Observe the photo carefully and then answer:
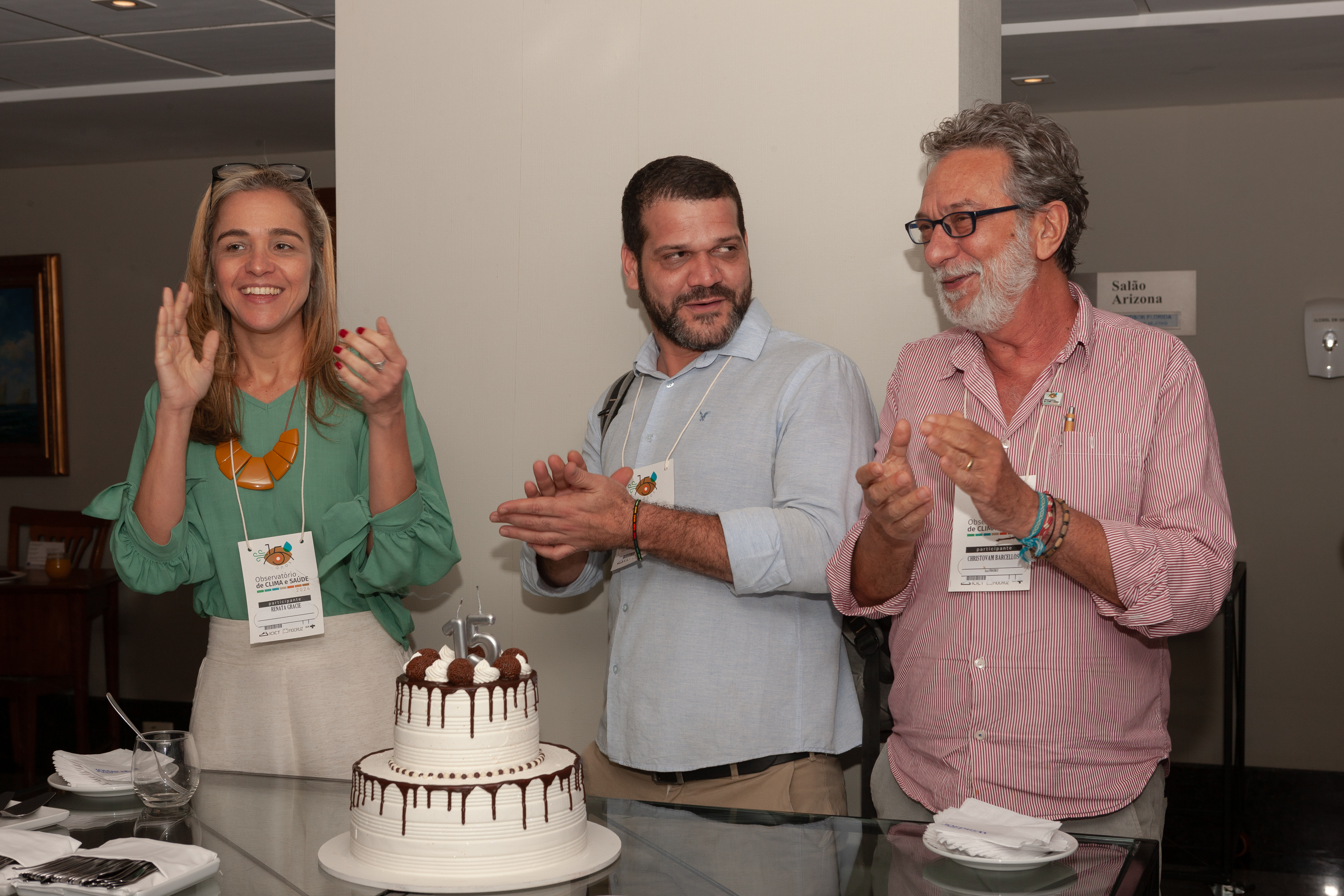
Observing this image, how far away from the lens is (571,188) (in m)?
2.97

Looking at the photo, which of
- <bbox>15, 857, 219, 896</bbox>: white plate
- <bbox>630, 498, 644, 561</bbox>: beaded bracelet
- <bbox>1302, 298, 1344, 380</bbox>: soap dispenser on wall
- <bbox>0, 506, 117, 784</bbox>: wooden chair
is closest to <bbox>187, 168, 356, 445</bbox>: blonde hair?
<bbox>630, 498, 644, 561</bbox>: beaded bracelet

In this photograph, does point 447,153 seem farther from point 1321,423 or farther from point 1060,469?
point 1321,423

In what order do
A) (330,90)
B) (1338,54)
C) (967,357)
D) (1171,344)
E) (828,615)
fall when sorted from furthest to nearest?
(330,90) < (1338,54) < (828,615) < (967,357) < (1171,344)

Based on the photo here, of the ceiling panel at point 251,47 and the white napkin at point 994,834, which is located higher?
the ceiling panel at point 251,47

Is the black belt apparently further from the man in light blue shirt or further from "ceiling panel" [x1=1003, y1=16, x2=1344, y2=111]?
"ceiling panel" [x1=1003, y1=16, x2=1344, y2=111]

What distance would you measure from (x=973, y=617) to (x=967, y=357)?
0.50m

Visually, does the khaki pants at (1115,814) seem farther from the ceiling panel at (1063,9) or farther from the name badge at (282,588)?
the ceiling panel at (1063,9)

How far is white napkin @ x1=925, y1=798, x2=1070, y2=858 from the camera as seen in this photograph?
1.53 metres

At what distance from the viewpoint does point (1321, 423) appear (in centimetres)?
531

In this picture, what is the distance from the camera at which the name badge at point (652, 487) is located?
2.40m

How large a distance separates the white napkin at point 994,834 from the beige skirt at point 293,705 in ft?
4.25

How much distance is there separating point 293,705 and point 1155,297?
4490 millimetres

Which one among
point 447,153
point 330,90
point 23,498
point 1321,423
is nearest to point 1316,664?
point 1321,423

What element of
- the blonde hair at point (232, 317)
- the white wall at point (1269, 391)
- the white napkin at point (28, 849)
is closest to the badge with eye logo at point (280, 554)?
the blonde hair at point (232, 317)
